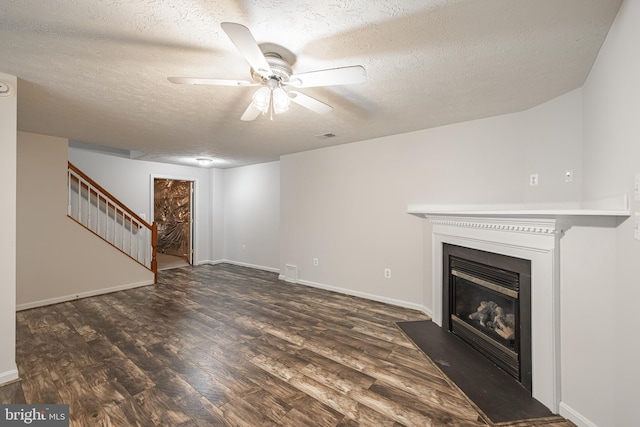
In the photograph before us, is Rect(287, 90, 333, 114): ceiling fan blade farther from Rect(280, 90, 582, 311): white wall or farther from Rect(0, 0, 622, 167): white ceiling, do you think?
Rect(280, 90, 582, 311): white wall

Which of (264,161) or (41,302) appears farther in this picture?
(264,161)

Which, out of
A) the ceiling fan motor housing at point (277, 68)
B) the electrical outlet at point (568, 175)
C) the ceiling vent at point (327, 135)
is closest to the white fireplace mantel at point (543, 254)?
the electrical outlet at point (568, 175)

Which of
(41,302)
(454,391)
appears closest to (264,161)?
(41,302)

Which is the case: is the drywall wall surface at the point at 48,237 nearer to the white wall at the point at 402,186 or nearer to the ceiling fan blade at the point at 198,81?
the white wall at the point at 402,186

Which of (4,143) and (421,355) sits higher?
(4,143)

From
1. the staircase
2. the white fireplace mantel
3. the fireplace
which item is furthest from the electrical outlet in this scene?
the staircase

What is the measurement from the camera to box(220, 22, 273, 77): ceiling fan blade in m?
1.17

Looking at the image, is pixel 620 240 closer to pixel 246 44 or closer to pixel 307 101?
pixel 307 101

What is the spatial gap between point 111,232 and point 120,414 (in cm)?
414

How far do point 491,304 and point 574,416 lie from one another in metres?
0.88

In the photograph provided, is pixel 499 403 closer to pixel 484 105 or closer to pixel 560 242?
pixel 560 242

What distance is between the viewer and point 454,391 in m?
1.90

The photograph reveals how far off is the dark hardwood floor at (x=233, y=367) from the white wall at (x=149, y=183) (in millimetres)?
2283

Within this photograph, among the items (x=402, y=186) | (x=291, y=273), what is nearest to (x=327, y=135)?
(x=402, y=186)
